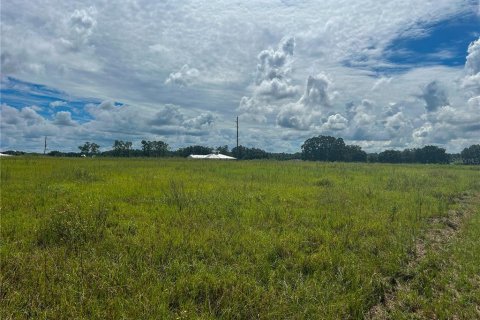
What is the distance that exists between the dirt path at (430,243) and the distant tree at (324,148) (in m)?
118

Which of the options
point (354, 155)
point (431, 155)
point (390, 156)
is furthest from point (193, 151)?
point (431, 155)

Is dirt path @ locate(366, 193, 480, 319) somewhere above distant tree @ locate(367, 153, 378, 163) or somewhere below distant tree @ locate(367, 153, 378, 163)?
below

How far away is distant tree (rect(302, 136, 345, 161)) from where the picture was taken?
131m

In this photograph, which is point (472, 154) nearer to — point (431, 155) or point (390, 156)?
point (431, 155)

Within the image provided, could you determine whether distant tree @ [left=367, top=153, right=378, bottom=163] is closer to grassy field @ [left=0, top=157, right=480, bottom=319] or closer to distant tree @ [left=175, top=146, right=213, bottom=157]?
distant tree @ [left=175, top=146, right=213, bottom=157]

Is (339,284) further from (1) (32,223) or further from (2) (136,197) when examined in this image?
(2) (136,197)

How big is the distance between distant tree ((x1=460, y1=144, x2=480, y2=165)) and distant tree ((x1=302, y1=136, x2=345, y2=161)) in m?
47.8

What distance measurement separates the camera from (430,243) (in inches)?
333

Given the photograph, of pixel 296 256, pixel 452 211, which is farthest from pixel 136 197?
pixel 452 211

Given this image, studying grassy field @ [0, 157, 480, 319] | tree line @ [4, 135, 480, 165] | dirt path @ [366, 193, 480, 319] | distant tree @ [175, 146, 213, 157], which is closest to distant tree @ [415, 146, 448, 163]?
tree line @ [4, 135, 480, 165]

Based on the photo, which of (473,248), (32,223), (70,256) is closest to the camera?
(70,256)

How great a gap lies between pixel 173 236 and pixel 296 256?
2816 mm

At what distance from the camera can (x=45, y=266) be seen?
5805 mm

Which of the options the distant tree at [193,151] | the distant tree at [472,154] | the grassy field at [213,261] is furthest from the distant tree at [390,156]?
the grassy field at [213,261]
